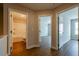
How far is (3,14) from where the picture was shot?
2748 millimetres

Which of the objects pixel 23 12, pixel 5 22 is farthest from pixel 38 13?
pixel 5 22

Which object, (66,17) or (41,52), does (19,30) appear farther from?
(66,17)

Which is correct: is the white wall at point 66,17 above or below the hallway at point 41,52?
above

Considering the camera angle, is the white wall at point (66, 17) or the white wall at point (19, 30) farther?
the white wall at point (66, 17)

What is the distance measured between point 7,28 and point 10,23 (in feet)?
0.55

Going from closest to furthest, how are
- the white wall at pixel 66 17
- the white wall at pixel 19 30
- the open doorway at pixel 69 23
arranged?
the white wall at pixel 19 30 < the open doorway at pixel 69 23 < the white wall at pixel 66 17

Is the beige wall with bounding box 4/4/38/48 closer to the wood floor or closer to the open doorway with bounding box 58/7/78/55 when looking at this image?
the wood floor

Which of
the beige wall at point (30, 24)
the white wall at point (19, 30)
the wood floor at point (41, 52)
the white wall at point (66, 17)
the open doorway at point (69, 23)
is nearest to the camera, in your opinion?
the wood floor at point (41, 52)

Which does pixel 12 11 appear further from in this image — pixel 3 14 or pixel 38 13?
pixel 38 13

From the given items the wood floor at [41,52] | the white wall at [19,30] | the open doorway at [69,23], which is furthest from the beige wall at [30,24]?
the open doorway at [69,23]

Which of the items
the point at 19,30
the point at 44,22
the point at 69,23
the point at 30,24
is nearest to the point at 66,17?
the point at 69,23

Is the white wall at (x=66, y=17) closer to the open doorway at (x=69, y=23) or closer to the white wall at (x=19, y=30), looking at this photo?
the open doorway at (x=69, y=23)

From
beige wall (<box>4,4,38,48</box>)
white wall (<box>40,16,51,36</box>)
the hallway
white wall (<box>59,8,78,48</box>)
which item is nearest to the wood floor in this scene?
the hallway

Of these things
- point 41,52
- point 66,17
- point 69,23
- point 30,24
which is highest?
point 66,17
